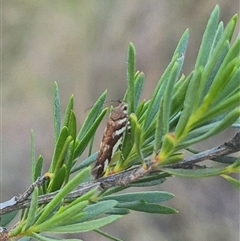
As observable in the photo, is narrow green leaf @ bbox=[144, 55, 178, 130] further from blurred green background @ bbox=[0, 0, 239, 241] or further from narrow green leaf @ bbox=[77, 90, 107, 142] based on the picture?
blurred green background @ bbox=[0, 0, 239, 241]

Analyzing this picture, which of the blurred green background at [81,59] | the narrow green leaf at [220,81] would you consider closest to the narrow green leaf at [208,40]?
the narrow green leaf at [220,81]

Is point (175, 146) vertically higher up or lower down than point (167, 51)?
lower down

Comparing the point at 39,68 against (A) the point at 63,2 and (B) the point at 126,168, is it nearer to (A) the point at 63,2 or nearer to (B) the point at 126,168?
(A) the point at 63,2

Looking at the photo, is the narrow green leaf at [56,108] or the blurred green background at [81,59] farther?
the blurred green background at [81,59]

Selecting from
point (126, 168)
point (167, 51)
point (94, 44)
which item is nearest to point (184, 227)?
point (167, 51)

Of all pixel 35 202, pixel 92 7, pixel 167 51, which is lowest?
pixel 35 202

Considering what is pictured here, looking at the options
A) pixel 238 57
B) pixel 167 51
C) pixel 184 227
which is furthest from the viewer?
pixel 167 51

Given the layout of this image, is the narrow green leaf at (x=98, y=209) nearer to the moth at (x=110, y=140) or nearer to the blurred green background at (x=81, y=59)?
the moth at (x=110, y=140)

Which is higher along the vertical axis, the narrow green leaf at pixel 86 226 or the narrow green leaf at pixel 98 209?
the narrow green leaf at pixel 98 209
